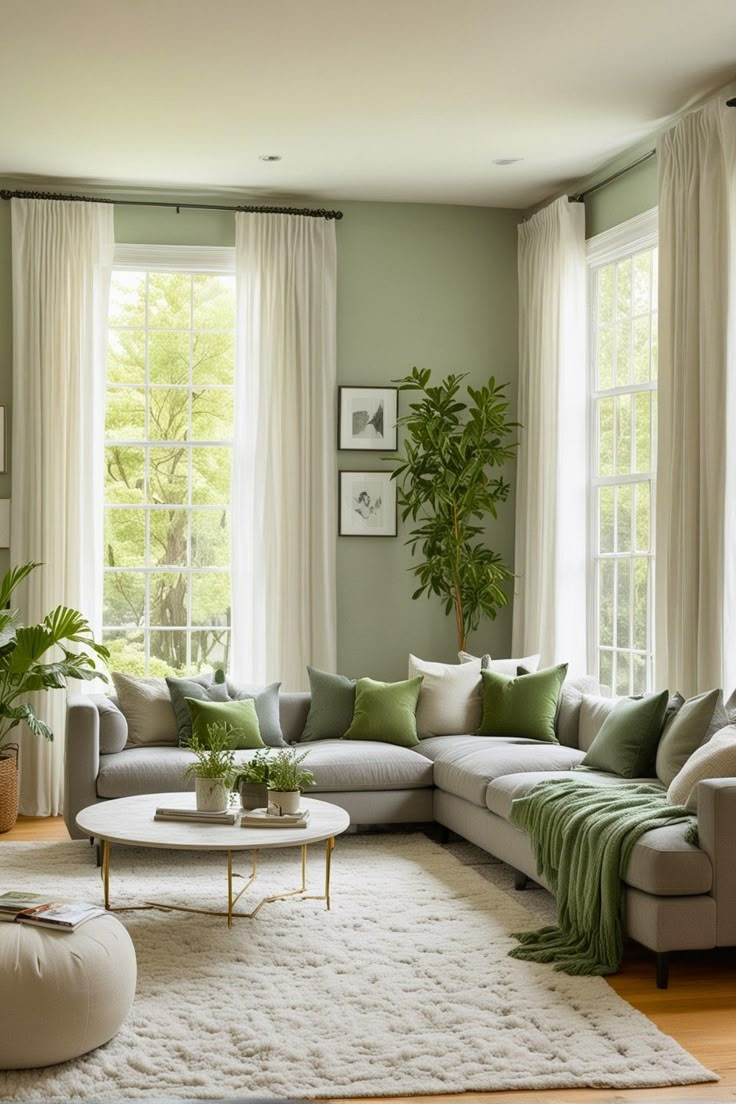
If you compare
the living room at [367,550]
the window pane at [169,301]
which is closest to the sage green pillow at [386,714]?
the living room at [367,550]

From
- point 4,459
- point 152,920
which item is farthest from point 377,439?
point 152,920

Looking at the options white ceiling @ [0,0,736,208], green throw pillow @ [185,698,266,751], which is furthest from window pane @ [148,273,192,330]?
green throw pillow @ [185,698,266,751]

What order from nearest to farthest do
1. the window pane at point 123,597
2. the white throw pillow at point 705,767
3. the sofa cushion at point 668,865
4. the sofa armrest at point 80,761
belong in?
the sofa cushion at point 668,865 → the white throw pillow at point 705,767 → the sofa armrest at point 80,761 → the window pane at point 123,597

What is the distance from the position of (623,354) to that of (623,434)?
1.50ft

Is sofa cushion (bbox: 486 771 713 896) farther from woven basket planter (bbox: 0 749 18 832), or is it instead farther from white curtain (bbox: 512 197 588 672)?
woven basket planter (bbox: 0 749 18 832)

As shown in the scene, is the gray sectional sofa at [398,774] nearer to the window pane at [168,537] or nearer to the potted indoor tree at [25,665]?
the potted indoor tree at [25,665]

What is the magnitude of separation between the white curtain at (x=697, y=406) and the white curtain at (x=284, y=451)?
89.6 inches

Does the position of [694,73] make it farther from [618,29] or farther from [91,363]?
[91,363]

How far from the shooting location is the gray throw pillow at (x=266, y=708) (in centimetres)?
677

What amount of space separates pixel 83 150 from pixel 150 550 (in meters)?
2.40

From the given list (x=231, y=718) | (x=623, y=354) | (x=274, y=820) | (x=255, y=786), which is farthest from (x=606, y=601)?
(x=274, y=820)

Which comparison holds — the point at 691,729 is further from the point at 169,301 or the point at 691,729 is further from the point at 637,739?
the point at 169,301

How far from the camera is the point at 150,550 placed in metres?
7.91

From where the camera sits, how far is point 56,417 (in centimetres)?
752
